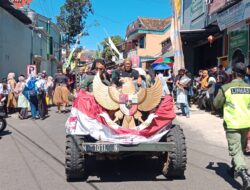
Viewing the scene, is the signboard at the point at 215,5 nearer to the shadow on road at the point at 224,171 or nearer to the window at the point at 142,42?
the shadow on road at the point at 224,171

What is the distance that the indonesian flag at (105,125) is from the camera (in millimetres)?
6449

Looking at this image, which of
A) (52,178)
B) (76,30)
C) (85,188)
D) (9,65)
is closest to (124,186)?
(85,188)

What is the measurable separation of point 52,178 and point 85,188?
795mm

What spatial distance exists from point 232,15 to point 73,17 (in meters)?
31.5

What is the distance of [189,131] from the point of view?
12812mm

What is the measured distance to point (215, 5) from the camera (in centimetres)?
1948

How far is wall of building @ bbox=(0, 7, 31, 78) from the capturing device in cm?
2327

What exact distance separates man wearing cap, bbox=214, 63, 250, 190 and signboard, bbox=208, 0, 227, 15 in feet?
40.7

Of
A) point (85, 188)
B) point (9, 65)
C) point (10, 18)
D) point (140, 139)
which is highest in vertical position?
point (10, 18)

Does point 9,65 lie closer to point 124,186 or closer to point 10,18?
point 10,18

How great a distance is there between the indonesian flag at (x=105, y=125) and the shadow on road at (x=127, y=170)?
0.71 metres

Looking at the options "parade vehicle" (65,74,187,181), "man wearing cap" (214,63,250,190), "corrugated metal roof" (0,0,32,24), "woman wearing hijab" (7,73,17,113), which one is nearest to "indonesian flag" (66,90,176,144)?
"parade vehicle" (65,74,187,181)

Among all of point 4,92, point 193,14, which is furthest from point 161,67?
point 4,92

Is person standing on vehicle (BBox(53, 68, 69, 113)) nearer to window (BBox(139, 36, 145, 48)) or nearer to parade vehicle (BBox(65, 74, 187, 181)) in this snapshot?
parade vehicle (BBox(65, 74, 187, 181))
